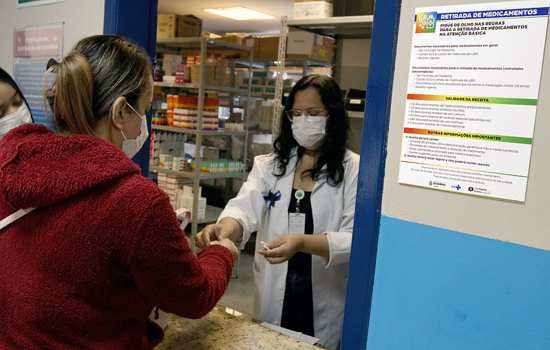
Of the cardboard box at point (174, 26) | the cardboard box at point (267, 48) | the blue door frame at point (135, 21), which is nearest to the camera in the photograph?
the blue door frame at point (135, 21)

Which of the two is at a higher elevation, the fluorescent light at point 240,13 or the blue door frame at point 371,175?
the fluorescent light at point 240,13

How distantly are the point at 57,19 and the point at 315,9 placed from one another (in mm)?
1716

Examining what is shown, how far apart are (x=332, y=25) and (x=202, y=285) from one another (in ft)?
8.06

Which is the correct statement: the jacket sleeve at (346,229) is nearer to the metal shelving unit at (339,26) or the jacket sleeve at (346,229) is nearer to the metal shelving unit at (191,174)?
the metal shelving unit at (339,26)

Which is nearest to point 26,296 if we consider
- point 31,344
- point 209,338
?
point 31,344

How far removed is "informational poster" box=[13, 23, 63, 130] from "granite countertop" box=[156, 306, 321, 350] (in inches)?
42.9

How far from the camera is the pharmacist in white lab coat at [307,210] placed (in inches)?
74.6

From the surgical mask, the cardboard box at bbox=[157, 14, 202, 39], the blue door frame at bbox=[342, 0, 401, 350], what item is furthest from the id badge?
the cardboard box at bbox=[157, 14, 202, 39]

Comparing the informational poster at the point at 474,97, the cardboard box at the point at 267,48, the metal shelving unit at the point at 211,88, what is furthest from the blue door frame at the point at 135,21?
the cardboard box at the point at 267,48

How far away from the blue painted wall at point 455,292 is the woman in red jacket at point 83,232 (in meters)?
0.39

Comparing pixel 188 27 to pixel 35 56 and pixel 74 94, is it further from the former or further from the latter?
pixel 74 94

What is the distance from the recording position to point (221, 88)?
15.5 feet

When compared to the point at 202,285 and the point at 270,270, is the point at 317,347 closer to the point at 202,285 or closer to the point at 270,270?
the point at 202,285

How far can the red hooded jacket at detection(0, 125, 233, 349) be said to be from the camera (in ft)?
2.64
